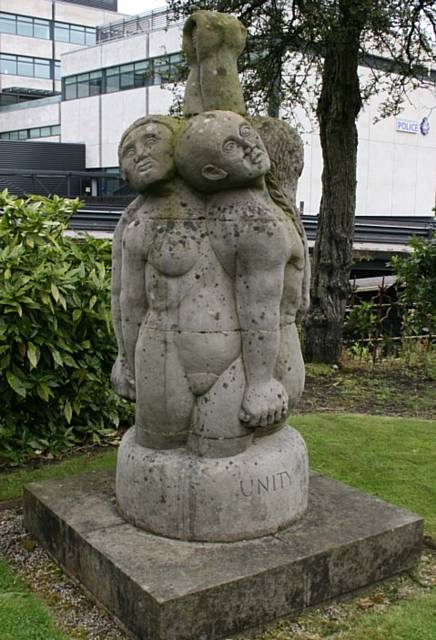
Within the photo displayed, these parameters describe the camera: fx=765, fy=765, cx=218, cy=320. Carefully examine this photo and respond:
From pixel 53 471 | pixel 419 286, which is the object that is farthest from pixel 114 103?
pixel 53 471

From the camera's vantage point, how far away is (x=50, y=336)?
658 cm

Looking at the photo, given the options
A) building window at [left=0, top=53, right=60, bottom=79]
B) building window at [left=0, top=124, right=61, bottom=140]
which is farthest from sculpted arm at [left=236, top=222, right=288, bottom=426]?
building window at [left=0, top=53, right=60, bottom=79]

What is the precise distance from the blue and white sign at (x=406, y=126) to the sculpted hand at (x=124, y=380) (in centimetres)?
3269

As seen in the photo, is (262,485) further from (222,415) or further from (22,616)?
(22,616)

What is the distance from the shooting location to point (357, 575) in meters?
4.15

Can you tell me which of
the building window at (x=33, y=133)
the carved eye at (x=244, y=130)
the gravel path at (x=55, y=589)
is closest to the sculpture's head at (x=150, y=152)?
the carved eye at (x=244, y=130)

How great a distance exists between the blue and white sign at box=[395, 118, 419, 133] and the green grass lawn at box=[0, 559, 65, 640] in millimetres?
33496

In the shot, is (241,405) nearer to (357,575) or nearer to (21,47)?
(357,575)

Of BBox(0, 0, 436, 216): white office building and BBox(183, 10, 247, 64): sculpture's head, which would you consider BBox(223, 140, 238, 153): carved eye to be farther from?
BBox(0, 0, 436, 216): white office building

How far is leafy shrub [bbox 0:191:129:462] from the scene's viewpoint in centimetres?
643

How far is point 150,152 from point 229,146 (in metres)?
0.42

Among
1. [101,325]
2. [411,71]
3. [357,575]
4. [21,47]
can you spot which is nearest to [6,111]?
[21,47]

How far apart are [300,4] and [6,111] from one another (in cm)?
4533

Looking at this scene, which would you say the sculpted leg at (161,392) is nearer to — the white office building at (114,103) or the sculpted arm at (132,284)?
the sculpted arm at (132,284)
